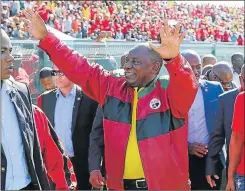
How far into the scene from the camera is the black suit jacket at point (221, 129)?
181 inches

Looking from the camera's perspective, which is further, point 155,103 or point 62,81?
point 62,81

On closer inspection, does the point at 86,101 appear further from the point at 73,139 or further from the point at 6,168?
the point at 6,168

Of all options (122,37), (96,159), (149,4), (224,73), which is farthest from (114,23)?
(96,159)

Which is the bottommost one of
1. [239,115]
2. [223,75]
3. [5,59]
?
[223,75]

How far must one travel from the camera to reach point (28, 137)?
3166 mm

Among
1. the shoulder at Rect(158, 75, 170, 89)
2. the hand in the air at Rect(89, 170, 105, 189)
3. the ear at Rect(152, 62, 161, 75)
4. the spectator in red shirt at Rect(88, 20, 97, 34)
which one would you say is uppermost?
the ear at Rect(152, 62, 161, 75)

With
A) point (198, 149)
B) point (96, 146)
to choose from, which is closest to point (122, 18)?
point (198, 149)

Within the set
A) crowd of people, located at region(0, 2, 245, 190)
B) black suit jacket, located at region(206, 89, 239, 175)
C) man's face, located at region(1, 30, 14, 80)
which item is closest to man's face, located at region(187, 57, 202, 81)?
black suit jacket, located at region(206, 89, 239, 175)

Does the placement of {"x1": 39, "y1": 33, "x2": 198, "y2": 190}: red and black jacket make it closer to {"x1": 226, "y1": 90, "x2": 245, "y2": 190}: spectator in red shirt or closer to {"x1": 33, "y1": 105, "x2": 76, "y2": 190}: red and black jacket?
{"x1": 33, "y1": 105, "x2": 76, "y2": 190}: red and black jacket

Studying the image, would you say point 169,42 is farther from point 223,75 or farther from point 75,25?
point 75,25

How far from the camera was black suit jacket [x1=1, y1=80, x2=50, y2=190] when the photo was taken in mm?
3133

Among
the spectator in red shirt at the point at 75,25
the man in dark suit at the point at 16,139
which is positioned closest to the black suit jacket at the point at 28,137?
the man in dark suit at the point at 16,139

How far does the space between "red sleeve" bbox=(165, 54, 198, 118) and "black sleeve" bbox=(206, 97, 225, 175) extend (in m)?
1.34

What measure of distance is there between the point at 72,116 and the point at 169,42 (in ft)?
7.92
